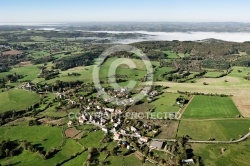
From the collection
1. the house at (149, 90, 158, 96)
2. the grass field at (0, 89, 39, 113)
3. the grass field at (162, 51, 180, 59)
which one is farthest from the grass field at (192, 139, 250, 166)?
the grass field at (162, 51, 180, 59)

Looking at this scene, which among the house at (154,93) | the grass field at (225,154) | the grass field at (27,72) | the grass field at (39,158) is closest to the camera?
the grass field at (225,154)

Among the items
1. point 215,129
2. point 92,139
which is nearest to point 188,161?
point 215,129

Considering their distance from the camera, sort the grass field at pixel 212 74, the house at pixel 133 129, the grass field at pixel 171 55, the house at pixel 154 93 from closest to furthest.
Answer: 1. the house at pixel 133 129
2. the house at pixel 154 93
3. the grass field at pixel 212 74
4. the grass field at pixel 171 55

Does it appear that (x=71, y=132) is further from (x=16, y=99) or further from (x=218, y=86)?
(x=218, y=86)

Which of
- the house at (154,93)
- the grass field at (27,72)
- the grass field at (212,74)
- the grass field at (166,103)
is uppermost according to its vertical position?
the grass field at (212,74)

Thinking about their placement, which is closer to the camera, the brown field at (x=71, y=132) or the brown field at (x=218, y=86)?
the brown field at (x=71, y=132)

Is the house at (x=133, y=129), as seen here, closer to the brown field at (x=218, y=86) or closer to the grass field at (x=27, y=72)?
the brown field at (x=218, y=86)

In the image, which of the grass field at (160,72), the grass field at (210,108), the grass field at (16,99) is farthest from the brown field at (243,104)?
the grass field at (16,99)
